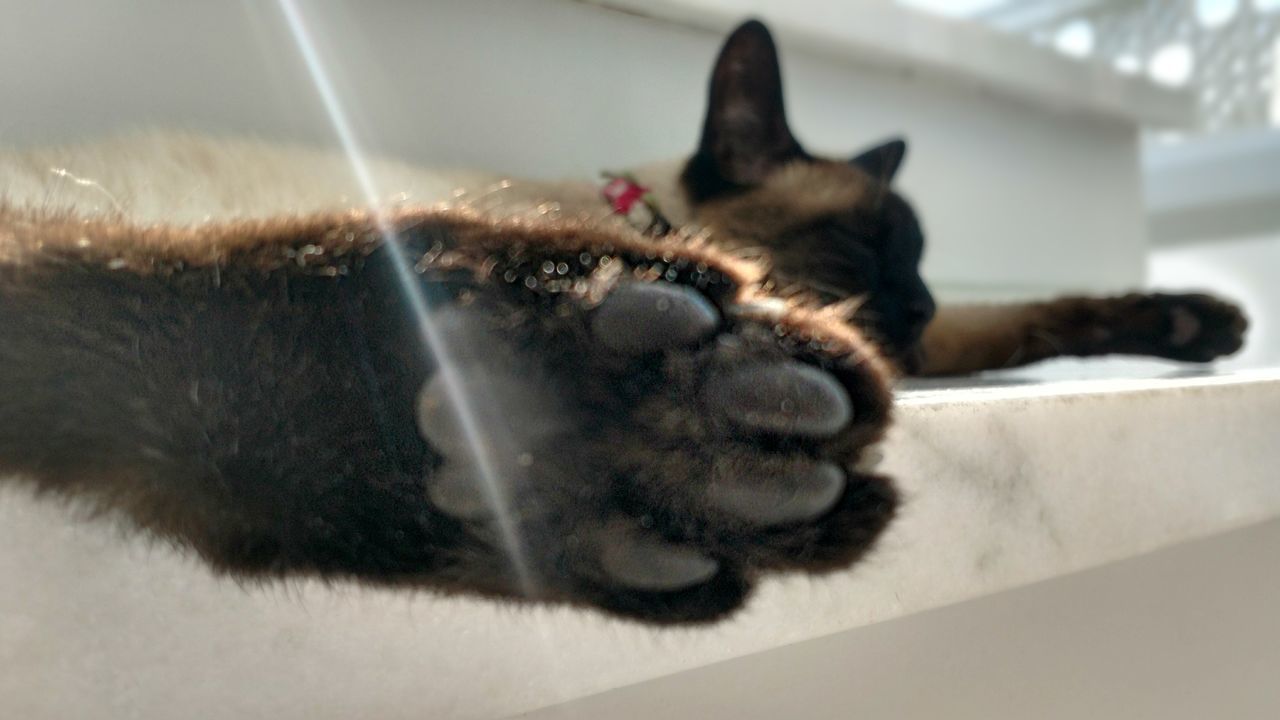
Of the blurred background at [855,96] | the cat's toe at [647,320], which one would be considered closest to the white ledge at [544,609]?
the cat's toe at [647,320]

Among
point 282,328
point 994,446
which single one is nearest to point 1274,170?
point 994,446

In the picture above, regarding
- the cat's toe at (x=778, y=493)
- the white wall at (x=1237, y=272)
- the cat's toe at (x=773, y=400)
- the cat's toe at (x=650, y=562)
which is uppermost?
the cat's toe at (x=773, y=400)

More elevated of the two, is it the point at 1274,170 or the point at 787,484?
the point at 787,484

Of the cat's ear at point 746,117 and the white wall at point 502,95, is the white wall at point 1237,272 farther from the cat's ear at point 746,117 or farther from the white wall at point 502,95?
the cat's ear at point 746,117

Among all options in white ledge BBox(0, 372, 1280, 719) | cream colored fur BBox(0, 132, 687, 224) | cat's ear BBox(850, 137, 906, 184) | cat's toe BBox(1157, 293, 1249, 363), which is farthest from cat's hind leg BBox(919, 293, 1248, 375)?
white ledge BBox(0, 372, 1280, 719)

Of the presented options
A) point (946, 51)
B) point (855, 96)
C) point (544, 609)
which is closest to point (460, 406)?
point (544, 609)

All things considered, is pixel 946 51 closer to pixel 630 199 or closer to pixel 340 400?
pixel 630 199

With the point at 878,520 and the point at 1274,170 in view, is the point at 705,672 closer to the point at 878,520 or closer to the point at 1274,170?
the point at 878,520
